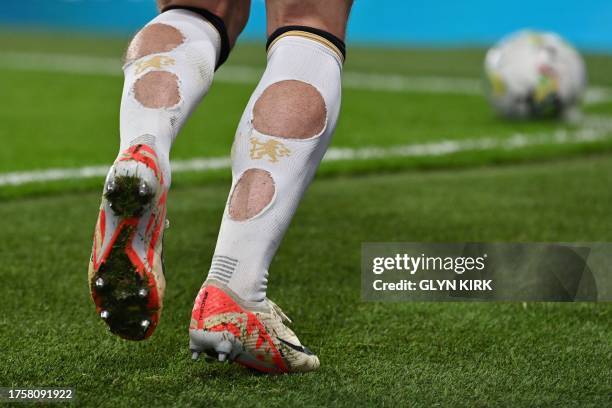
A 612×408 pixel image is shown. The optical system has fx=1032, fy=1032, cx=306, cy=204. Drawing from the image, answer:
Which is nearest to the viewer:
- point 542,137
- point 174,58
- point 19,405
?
point 19,405

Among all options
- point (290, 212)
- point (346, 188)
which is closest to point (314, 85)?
point (290, 212)

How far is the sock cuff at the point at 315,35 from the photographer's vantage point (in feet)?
Result: 6.14

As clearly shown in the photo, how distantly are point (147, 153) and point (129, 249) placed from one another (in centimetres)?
16

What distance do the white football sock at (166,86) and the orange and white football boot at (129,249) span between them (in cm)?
8

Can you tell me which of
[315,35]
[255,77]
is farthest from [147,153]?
[255,77]

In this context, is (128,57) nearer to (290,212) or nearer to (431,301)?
(290,212)

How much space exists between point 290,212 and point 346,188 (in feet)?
7.77

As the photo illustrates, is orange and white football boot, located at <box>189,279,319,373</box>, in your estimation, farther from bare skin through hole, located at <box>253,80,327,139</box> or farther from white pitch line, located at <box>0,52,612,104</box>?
white pitch line, located at <box>0,52,612,104</box>

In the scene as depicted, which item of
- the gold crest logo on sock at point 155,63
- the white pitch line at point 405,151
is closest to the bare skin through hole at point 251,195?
the gold crest logo on sock at point 155,63

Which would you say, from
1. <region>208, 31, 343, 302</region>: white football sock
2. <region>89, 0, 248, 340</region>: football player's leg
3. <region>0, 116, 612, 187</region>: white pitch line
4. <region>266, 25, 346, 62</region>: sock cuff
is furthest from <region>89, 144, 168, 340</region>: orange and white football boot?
<region>0, 116, 612, 187</region>: white pitch line

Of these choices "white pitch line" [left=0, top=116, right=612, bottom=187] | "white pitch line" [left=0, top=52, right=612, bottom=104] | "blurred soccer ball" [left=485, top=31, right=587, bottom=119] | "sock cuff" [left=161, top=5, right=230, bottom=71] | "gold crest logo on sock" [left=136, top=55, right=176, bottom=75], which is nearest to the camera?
"gold crest logo on sock" [left=136, top=55, right=176, bottom=75]

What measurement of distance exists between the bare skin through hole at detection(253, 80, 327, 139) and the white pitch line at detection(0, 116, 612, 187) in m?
2.43

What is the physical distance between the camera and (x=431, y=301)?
7.75 ft

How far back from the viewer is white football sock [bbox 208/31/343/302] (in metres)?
1.71
